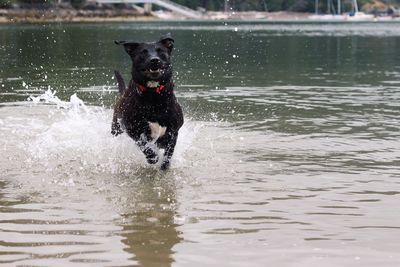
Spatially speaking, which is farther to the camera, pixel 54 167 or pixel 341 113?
pixel 341 113

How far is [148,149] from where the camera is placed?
821cm

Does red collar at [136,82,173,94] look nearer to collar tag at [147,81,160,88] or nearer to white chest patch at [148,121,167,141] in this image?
collar tag at [147,81,160,88]

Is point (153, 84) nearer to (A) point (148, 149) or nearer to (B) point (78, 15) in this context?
(A) point (148, 149)

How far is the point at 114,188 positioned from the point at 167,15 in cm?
13786

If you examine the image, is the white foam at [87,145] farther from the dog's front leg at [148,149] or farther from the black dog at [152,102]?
the black dog at [152,102]

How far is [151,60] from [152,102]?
595 mm

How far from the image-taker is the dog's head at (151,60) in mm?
7496

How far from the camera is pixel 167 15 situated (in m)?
142

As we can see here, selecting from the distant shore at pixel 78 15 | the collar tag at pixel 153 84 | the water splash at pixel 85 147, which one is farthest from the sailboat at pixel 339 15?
the collar tag at pixel 153 84

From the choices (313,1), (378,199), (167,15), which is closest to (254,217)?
(378,199)

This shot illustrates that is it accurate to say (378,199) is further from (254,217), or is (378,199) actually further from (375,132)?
(375,132)

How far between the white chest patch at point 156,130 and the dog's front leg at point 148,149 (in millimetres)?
102

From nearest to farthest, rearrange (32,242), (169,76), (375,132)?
(32,242) → (169,76) → (375,132)

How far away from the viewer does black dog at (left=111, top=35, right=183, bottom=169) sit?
7.62 m
